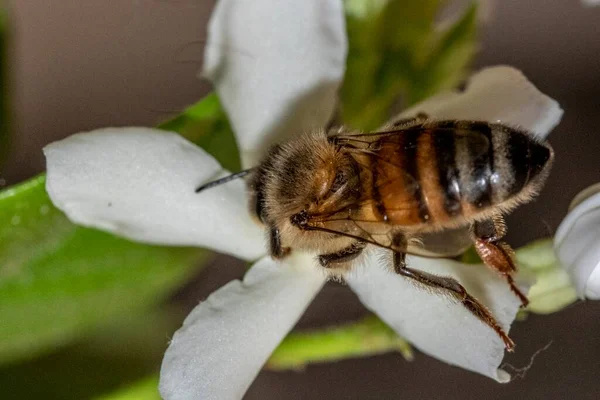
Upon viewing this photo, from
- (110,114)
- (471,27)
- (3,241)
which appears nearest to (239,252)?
(3,241)

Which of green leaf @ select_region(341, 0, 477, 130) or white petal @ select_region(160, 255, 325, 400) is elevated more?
green leaf @ select_region(341, 0, 477, 130)

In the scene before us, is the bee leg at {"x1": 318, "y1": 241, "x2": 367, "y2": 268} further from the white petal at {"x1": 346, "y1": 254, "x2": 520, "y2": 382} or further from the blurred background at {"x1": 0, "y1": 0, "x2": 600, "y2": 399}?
the blurred background at {"x1": 0, "y1": 0, "x2": 600, "y2": 399}

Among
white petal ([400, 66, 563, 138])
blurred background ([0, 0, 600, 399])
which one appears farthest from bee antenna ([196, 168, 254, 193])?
blurred background ([0, 0, 600, 399])

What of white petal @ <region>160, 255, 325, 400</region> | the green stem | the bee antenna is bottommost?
the green stem

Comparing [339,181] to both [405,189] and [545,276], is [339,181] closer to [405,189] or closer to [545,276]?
[405,189]

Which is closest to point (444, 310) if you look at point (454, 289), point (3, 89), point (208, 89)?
point (454, 289)

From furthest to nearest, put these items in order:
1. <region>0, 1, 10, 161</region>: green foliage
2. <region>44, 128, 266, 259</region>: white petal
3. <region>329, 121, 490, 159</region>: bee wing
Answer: <region>0, 1, 10, 161</region>: green foliage, <region>44, 128, 266, 259</region>: white petal, <region>329, 121, 490, 159</region>: bee wing

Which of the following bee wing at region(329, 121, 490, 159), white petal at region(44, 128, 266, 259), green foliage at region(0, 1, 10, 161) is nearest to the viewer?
bee wing at region(329, 121, 490, 159)
